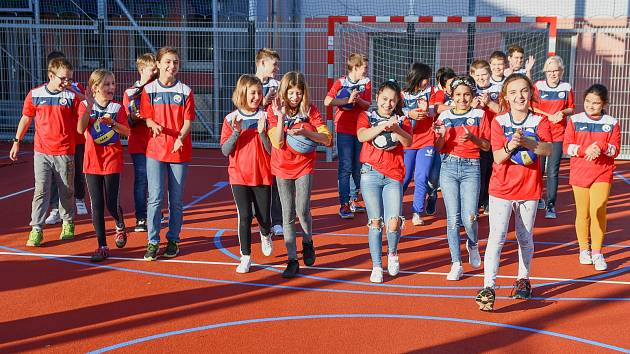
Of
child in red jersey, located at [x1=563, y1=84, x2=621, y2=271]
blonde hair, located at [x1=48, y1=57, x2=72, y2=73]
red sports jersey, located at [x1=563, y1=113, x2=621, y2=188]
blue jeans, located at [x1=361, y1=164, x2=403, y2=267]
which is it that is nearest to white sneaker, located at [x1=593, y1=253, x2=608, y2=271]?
child in red jersey, located at [x1=563, y1=84, x2=621, y2=271]

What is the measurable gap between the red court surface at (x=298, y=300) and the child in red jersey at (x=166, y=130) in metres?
0.68

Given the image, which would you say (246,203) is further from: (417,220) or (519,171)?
(417,220)

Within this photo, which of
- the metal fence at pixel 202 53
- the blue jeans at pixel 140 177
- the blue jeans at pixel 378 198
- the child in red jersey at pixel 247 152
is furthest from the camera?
the metal fence at pixel 202 53

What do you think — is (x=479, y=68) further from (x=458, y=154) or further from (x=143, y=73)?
(x=143, y=73)

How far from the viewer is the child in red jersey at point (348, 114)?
821 cm

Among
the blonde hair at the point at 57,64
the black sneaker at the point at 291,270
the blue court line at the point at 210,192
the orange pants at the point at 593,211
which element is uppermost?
the blonde hair at the point at 57,64

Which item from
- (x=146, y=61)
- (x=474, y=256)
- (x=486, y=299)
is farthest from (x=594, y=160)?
(x=146, y=61)

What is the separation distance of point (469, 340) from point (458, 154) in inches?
75.3

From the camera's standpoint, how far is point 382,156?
5.74 metres

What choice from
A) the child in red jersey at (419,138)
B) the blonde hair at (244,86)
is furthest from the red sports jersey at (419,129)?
the blonde hair at (244,86)

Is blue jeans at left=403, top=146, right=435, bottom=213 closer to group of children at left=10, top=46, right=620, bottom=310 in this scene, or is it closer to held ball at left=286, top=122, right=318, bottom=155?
group of children at left=10, top=46, right=620, bottom=310

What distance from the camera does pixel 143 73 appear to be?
6992 mm

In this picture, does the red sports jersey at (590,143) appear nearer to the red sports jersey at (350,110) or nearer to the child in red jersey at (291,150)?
the child in red jersey at (291,150)

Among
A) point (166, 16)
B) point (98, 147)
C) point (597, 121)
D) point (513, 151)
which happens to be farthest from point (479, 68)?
point (166, 16)
